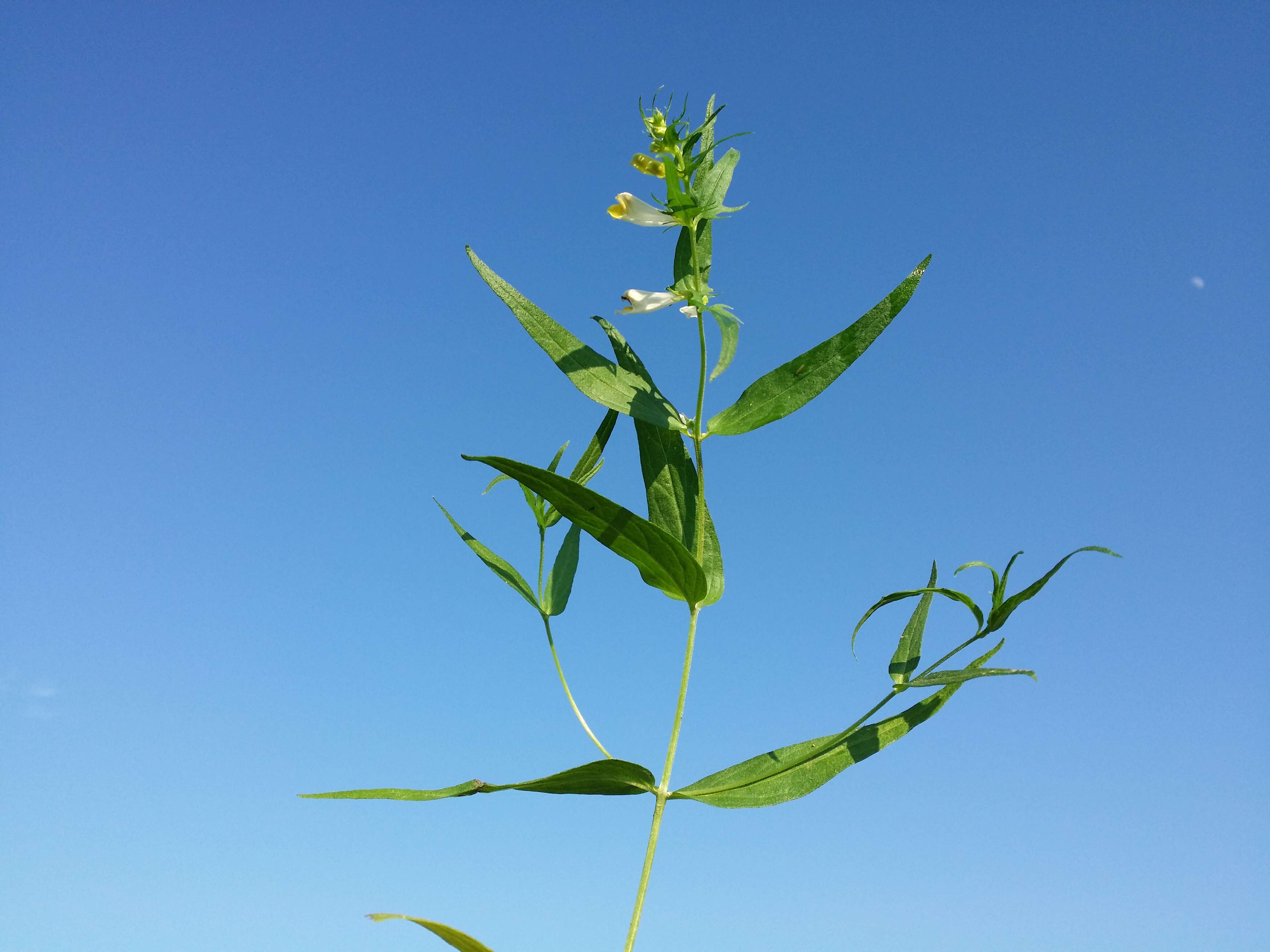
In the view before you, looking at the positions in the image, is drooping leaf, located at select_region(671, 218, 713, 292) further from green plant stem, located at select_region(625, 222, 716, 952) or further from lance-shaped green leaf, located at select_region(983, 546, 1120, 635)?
lance-shaped green leaf, located at select_region(983, 546, 1120, 635)

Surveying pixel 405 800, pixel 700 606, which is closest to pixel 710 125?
pixel 700 606

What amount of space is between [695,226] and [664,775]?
0.97 m

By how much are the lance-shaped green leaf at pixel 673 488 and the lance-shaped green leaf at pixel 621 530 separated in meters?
0.09

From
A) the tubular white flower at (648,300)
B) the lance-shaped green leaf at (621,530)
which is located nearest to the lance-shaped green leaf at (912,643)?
the lance-shaped green leaf at (621,530)

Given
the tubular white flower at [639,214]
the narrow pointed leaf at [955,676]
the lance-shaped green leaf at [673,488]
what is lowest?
the narrow pointed leaf at [955,676]

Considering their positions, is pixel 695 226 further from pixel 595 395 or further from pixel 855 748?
A: pixel 855 748

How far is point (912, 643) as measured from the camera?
1.75m

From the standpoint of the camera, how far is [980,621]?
63.8 inches

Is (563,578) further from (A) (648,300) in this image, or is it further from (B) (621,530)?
(A) (648,300)

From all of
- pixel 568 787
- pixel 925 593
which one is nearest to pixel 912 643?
pixel 925 593

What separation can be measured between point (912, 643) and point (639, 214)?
3.14 ft

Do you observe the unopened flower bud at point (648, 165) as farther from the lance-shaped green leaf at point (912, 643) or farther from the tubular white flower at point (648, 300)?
the lance-shaped green leaf at point (912, 643)

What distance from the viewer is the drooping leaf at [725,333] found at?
1.63 meters

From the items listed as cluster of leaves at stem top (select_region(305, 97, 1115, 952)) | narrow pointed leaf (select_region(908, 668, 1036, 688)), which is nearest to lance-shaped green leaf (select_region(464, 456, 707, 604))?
cluster of leaves at stem top (select_region(305, 97, 1115, 952))
